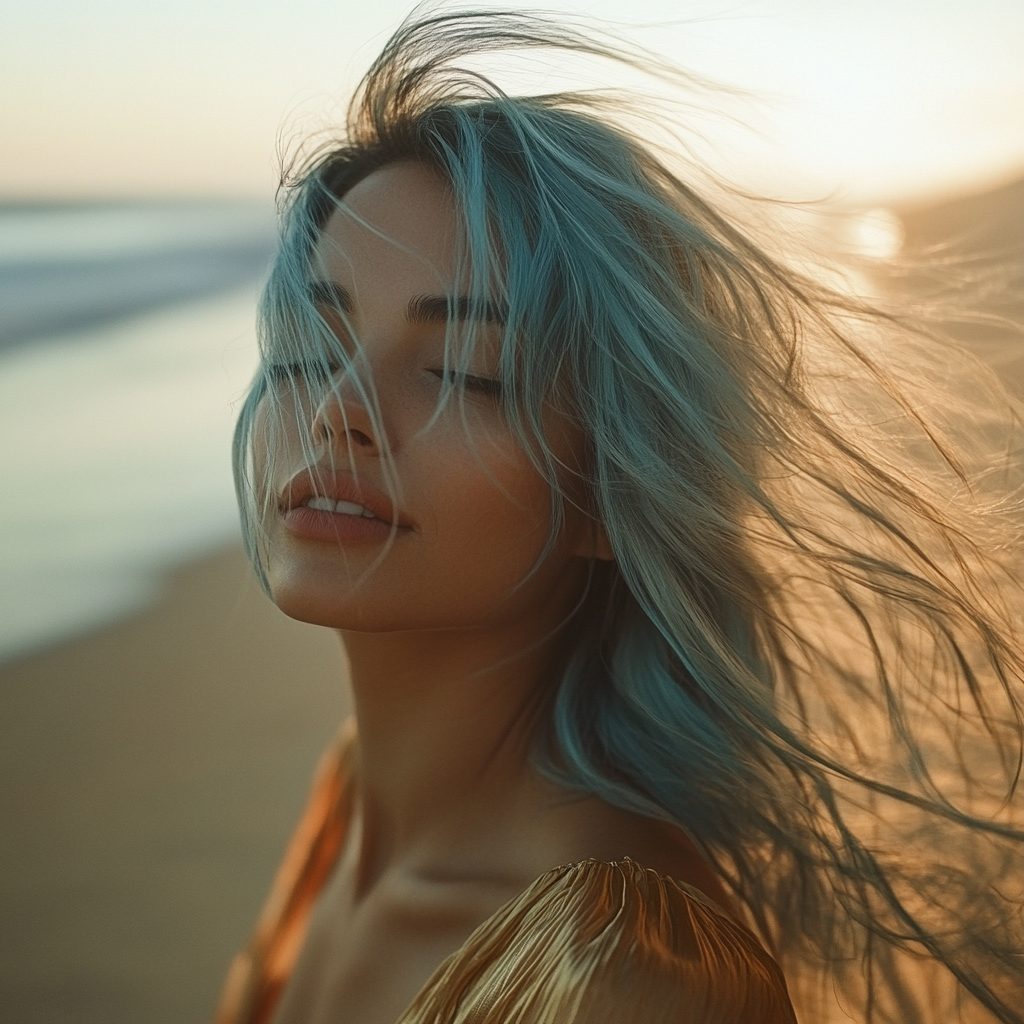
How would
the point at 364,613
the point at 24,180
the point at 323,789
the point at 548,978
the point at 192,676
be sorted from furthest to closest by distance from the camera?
the point at 24,180, the point at 192,676, the point at 323,789, the point at 364,613, the point at 548,978

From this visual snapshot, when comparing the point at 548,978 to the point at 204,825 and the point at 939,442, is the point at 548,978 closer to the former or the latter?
the point at 939,442

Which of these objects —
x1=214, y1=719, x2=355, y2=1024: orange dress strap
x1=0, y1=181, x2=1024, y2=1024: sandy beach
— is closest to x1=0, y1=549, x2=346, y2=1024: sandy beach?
x1=0, y1=181, x2=1024, y2=1024: sandy beach

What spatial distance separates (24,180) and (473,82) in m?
6.83

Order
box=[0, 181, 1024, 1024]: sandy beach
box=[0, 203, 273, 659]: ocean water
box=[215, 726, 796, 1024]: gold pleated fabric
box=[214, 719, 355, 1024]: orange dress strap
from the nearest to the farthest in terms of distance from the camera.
Result: box=[215, 726, 796, 1024]: gold pleated fabric
box=[214, 719, 355, 1024]: orange dress strap
box=[0, 181, 1024, 1024]: sandy beach
box=[0, 203, 273, 659]: ocean water

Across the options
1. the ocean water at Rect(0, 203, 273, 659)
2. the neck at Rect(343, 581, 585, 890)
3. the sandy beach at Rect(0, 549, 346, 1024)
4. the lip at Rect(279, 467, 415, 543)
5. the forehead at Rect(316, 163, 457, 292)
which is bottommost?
the sandy beach at Rect(0, 549, 346, 1024)

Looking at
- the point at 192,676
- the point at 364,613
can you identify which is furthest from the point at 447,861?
the point at 192,676

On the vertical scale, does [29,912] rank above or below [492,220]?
below

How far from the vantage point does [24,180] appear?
24.5 feet

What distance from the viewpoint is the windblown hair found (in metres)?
1.39

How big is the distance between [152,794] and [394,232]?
229 centimetres

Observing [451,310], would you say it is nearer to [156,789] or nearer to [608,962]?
[608,962]

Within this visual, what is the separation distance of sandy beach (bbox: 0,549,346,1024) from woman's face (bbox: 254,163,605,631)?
5.66 feet

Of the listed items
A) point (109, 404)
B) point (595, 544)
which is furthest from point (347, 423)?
point (109, 404)

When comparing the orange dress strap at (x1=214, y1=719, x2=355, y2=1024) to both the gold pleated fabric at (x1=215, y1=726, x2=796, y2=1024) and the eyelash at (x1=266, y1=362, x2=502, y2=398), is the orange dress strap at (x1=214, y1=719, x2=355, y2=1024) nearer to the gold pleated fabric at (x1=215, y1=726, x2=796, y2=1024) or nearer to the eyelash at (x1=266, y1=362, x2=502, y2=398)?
the gold pleated fabric at (x1=215, y1=726, x2=796, y2=1024)
